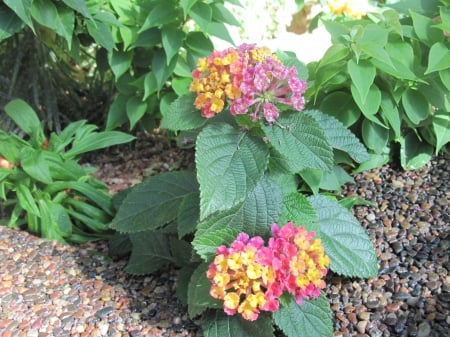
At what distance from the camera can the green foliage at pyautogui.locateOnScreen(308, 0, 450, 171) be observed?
2.40m

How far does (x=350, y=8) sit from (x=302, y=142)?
1556mm

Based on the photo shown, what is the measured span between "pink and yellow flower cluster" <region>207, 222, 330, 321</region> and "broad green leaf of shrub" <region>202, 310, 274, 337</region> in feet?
0.47

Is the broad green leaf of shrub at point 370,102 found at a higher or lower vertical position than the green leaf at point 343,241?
higher

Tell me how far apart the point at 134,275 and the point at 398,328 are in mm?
1001

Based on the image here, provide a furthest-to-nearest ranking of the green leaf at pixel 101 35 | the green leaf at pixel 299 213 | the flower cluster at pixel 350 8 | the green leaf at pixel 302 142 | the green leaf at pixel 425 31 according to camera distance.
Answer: the flower cluster at pixel 350 8
the green leaf at pixel 101 35
the green leaf at pixel 425 31
the green leaf at pixel 299 213
the green leaf at pixel 302 142

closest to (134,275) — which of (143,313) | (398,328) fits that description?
(143,313)

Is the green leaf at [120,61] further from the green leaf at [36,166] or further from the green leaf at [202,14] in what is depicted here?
the green leaf at [36,166]

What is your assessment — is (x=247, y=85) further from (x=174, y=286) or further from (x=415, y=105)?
(x=415, y=105)

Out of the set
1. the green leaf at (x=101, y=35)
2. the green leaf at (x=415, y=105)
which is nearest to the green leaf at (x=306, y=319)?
the green leaf at (x=415, y=105)

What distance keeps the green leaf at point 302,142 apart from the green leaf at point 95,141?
1108 mm

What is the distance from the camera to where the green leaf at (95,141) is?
9.24 ft

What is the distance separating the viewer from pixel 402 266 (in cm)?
228

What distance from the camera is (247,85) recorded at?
5.93 feet

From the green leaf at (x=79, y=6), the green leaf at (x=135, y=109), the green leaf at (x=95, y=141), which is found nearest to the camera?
the green leaf at (x=79, y=6)
